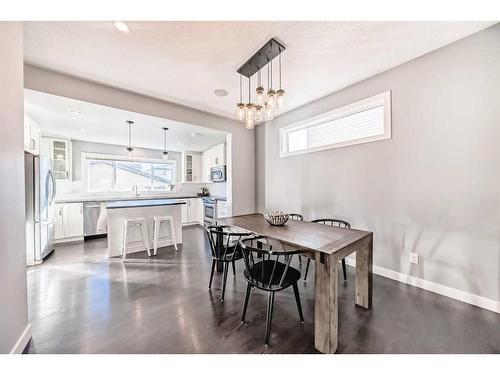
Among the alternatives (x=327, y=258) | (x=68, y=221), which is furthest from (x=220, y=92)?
(x=68, y=221)

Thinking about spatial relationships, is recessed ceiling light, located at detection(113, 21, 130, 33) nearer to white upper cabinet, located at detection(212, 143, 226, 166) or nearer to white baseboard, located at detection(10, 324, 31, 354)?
white baseboard, located at detection(10, 324, 31, 354)

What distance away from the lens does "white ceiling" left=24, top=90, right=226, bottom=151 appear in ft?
8.86

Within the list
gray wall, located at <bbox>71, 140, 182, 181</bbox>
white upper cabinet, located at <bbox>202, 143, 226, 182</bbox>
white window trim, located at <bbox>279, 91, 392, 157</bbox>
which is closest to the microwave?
white upper cabinet, located at <bbox>202, 143, 226, 182</bbox>

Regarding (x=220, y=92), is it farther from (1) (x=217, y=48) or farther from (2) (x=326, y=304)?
(2) (x=326, y=304)

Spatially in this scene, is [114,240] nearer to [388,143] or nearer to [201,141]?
[201,141]

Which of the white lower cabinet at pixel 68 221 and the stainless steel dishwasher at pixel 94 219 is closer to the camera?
the white lower cabinet at pixel 68 221

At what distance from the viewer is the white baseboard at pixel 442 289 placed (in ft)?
5.96

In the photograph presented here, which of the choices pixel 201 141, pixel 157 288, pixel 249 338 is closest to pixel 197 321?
pixel 249 338

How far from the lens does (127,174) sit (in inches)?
219

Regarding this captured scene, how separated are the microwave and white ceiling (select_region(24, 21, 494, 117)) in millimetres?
2523

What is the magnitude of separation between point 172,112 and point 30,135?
231 centimetres

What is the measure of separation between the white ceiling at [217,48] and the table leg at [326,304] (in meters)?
2.02

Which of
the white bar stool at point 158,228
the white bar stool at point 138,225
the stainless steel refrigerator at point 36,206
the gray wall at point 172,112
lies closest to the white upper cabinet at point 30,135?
the stainless steel refrigerator at point 36,206

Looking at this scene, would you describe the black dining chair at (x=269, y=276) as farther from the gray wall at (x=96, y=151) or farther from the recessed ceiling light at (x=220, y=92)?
the gray wall at (x=96, y=151)
